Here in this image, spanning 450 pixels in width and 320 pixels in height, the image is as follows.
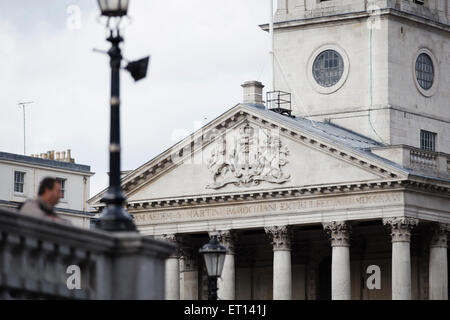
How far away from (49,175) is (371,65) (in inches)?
979

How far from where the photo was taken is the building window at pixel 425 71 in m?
82.1


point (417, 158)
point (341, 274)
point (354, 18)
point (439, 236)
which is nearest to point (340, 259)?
point (341, 274)

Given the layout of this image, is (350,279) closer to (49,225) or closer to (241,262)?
Answer: (241,262)

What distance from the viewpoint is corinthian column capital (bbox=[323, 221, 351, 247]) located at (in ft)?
233

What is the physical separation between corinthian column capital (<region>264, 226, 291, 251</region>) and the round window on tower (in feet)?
41.6

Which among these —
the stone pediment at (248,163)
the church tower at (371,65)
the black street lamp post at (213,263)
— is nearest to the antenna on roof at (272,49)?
the church tower at (371,65)

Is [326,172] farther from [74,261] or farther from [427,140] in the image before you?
[74,261]

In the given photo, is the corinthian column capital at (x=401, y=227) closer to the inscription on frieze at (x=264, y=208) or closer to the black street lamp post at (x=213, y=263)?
the inscription on frieze at (x=264, y=208)

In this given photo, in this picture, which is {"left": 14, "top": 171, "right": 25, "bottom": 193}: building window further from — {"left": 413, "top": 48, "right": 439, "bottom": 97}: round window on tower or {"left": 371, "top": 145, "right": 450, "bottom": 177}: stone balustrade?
{"left": 371, "top": 145, "right": 450, "bottom": 177}: stone balustrade

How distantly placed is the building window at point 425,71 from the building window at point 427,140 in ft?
7.32

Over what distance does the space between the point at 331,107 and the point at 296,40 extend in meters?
4.38

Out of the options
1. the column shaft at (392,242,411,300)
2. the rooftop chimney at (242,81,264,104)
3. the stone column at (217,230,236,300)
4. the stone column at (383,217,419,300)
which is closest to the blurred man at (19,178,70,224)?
the column shaft at (392,242,411,300)

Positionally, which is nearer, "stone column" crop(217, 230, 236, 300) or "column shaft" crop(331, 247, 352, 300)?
"column shaft" crop(331, 247, 352, 300)

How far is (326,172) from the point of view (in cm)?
7150
